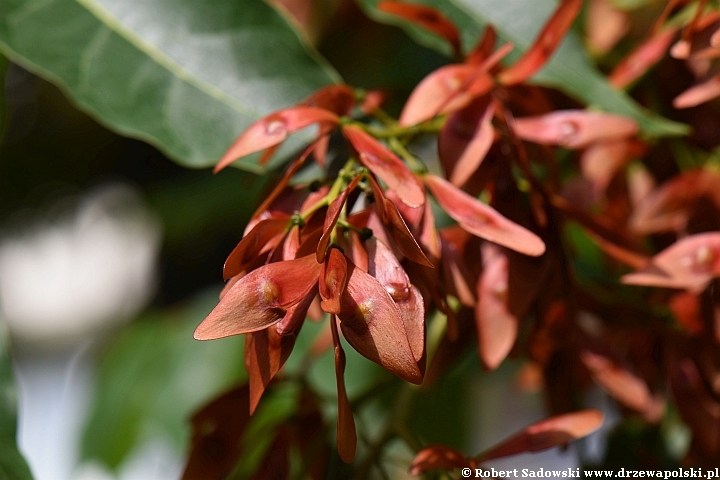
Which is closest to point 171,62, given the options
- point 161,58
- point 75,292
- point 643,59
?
point 161,58

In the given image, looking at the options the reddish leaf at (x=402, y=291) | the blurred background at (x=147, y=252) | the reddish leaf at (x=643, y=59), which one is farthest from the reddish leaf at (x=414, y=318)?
the blurred background at (x=147, y=252)

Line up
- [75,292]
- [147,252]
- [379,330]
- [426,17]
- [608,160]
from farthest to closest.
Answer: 1. [75,292]
2. [147,252]
3. [608,160]
4. [426,17]
5. [379,330]

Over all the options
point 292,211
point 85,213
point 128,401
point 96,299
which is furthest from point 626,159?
point 96,299

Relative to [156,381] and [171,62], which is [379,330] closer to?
[171,62]

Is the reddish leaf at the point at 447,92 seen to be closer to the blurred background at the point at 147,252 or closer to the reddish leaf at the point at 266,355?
the reddish leaf at the point at 266,355

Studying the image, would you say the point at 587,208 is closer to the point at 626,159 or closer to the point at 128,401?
the point at 626,159

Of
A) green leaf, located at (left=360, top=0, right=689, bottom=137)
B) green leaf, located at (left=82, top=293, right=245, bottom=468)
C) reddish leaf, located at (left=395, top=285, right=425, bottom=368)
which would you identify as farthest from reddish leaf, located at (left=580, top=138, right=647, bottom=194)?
green leaf, located at (left=82, top=293, right=245, bottom=468)

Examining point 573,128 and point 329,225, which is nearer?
point 329,225
